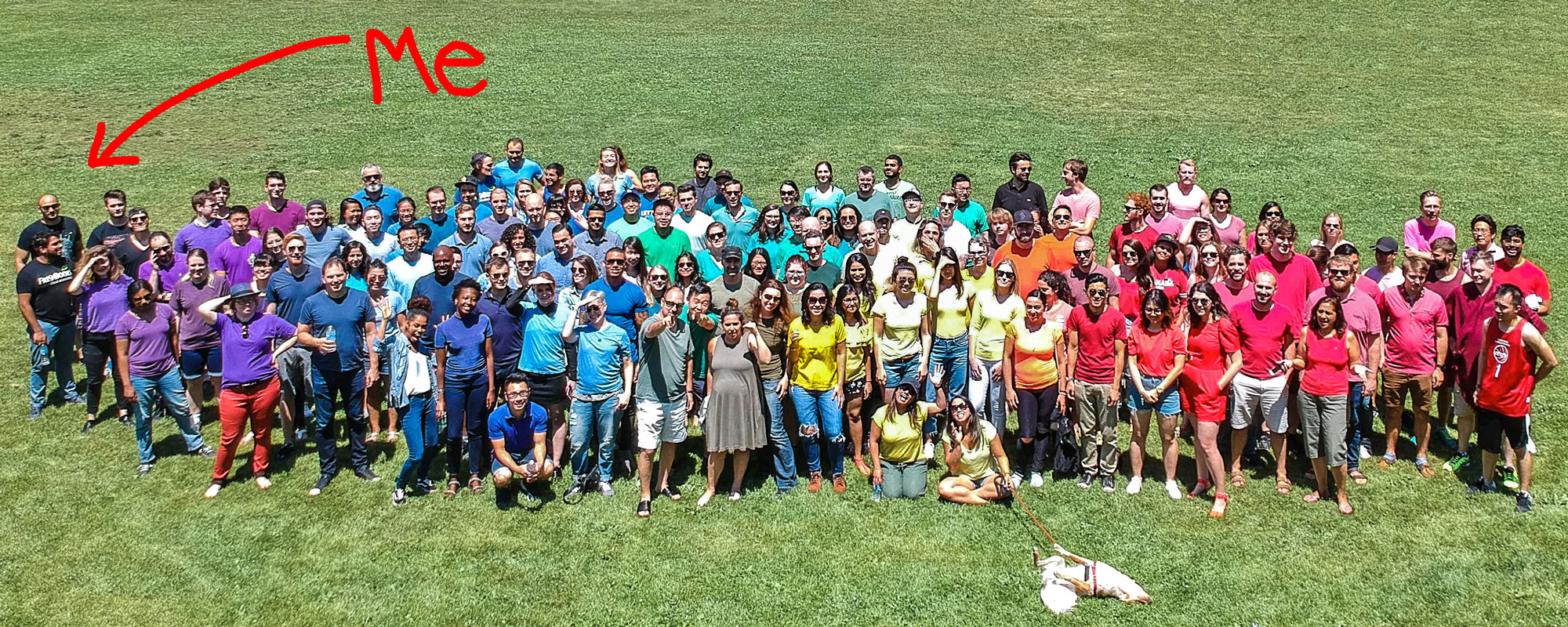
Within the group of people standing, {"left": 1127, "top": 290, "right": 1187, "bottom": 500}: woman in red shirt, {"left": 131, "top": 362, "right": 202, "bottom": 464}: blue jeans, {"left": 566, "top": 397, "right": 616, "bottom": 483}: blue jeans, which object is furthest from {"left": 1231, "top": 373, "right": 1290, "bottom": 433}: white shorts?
{"left": 131, "top": 362, "right": 202, "bottom": 464}: blue jeans

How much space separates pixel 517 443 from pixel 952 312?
12.3 feet

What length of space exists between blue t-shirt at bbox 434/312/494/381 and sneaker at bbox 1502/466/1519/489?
27.2ft

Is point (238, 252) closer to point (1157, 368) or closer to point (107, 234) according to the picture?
point (107, 234)

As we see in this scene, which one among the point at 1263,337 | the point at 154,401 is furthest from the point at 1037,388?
the point at 154,401

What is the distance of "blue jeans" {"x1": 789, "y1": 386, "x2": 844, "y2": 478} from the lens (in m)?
9.27

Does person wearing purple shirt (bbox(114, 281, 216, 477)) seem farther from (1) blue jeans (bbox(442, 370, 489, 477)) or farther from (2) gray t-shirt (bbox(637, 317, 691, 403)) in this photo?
(2) gray t-shirt (bbox(637, 317, 691, 403))

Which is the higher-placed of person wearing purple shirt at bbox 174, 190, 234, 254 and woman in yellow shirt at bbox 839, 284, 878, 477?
person wearing purple shirt at bbox 174, 190, 234, 254

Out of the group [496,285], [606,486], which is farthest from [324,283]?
[606,486]

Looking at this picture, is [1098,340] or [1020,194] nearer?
[1098,340]

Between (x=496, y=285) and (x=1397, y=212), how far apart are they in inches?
524

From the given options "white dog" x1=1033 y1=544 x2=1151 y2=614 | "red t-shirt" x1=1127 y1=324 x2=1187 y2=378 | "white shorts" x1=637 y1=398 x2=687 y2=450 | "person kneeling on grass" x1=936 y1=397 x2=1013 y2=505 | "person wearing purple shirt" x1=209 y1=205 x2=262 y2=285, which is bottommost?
"white dog" x1=1033 y1=544 x2=1151 y2=614

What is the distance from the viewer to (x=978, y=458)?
30.0ft

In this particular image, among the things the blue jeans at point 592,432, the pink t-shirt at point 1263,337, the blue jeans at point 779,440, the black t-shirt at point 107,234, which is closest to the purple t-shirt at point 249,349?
the blue jeans at point 592,432

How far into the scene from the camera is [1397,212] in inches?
643
